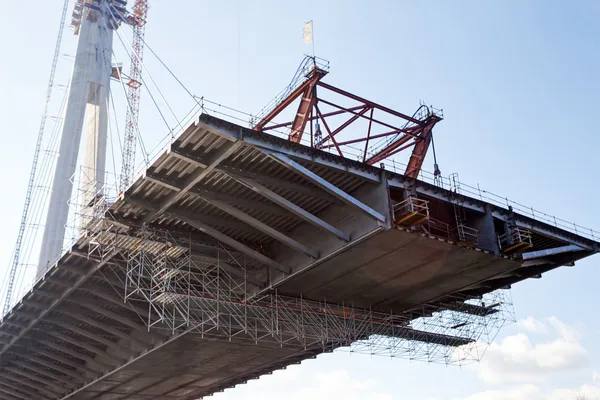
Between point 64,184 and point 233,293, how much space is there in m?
24.2

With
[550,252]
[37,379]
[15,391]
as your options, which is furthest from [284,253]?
[15,391]

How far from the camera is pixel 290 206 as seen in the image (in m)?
28.7

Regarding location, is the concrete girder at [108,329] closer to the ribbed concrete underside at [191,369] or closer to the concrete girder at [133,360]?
the concrete girder at [133,360]

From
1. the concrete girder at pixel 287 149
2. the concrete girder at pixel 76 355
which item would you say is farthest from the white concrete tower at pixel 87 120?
the concrete girder at pixel 287 149

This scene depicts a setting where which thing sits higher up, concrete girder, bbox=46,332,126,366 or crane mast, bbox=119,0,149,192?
crane mast, bbox=119,0,149,192

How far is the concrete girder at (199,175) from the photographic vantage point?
2619 centimetres

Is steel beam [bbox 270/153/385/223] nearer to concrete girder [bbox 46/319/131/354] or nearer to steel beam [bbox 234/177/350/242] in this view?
steel beam [bbox 234/177/350/242]

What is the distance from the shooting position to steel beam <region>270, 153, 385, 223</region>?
26848 mm

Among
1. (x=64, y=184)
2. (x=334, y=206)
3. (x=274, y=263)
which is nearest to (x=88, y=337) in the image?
(x=64, y=184)

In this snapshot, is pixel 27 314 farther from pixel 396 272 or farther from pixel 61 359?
pixel 396 272

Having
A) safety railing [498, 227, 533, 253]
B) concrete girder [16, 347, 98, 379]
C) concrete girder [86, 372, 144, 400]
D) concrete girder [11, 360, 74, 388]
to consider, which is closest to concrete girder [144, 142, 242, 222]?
safety railing [498, 227, 533, 253]

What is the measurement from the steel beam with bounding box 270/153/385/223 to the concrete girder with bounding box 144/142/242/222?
81.6 inches

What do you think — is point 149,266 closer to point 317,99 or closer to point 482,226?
point 317,99

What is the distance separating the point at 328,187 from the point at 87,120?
117 ft
